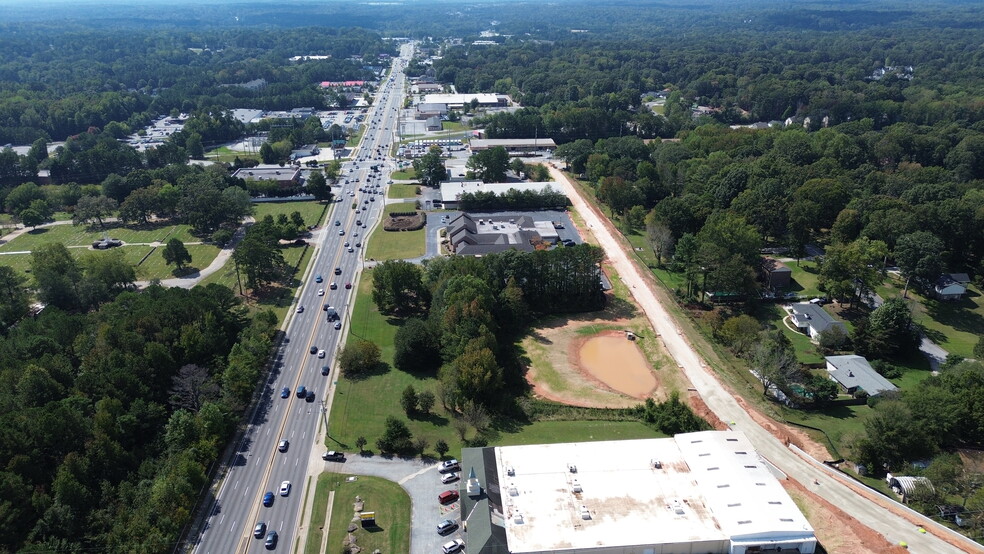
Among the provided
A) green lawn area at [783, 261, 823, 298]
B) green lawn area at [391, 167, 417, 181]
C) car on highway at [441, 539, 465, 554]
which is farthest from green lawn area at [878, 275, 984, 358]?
green lawn area at [391, 167, 417, 181]

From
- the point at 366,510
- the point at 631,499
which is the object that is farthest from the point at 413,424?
the point at 631,499

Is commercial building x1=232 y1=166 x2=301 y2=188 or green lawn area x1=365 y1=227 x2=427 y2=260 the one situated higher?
commercial building x1=232 y1=166 x2=301 y2=188

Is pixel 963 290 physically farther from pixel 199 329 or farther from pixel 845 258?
pixel 199 329

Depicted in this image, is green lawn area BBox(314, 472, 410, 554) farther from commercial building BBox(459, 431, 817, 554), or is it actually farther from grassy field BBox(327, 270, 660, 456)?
commercial building BBox(459, 431, 817, 554)

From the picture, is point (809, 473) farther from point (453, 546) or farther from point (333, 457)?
point (333, 457)

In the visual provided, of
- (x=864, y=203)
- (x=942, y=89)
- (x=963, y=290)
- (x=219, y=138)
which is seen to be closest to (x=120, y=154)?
(x=219, y=138)

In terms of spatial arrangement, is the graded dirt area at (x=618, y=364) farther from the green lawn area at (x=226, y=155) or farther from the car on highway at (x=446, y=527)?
the green lawn area at (x=226, y=155)
